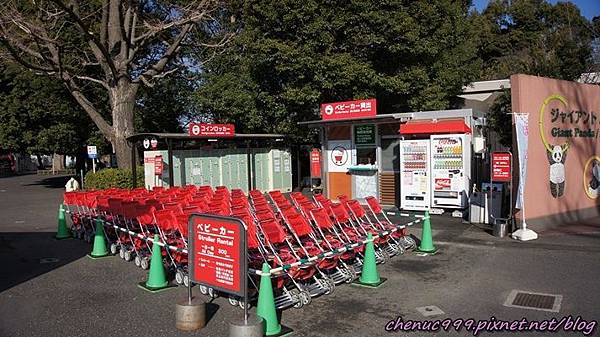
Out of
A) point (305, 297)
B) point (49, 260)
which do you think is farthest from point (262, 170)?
point (305, 297)

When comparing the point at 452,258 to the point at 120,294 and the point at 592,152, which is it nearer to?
the point at 120,294

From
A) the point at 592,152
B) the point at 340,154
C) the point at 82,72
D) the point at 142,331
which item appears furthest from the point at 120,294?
the point at 82,72

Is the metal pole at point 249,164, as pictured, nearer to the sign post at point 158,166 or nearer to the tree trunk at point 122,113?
the sign post at point 158,166

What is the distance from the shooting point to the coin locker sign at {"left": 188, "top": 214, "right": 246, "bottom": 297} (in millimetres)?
5035

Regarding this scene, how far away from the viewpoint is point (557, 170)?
1107 centimetres

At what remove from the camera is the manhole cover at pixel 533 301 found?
5844 millimetres

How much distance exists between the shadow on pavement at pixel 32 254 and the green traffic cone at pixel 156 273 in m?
2.20

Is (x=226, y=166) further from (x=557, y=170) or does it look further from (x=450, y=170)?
(x=557, y=170)

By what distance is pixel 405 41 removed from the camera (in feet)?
54.6

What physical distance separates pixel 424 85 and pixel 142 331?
48.0 ft

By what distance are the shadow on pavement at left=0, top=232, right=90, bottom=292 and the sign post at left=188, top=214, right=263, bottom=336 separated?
3584 mm

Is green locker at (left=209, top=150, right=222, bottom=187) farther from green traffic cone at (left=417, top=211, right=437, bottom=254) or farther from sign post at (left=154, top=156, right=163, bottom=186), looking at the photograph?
green traffic cone at (left=417, top=211, right=437, bottom=254)

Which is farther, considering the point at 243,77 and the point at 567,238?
the point at 243,77

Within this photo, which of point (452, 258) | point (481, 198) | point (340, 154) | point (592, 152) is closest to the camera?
point (452, 258)
